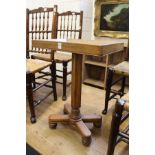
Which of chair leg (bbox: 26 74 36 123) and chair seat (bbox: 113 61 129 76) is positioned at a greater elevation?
chair seat (bbox: 113 61 129 76)

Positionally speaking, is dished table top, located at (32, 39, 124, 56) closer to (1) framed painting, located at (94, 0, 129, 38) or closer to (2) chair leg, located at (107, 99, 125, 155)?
(2) chair leg, located at (107, 99, 125, 155)

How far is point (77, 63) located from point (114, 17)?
134 cm

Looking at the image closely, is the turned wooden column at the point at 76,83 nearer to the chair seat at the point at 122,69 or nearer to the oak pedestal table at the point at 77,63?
the oak pedestal table at the point at 77,63

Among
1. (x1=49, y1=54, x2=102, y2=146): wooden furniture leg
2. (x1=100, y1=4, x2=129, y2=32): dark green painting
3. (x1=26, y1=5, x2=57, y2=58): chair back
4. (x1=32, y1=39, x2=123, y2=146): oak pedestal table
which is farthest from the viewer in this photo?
(x1=100, y1=4, x2=129, y2=32): dark green painting

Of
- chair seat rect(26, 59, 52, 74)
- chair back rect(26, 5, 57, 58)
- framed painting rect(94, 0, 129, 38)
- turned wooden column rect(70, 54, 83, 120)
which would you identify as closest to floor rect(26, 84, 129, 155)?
turned wooden column rect(70, 54, 83, 120)

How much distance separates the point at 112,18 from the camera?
2615 millimetres

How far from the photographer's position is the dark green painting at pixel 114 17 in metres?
2.50

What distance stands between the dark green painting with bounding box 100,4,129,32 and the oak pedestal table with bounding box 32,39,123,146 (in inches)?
40.0

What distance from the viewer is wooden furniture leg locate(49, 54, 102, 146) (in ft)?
5.08
